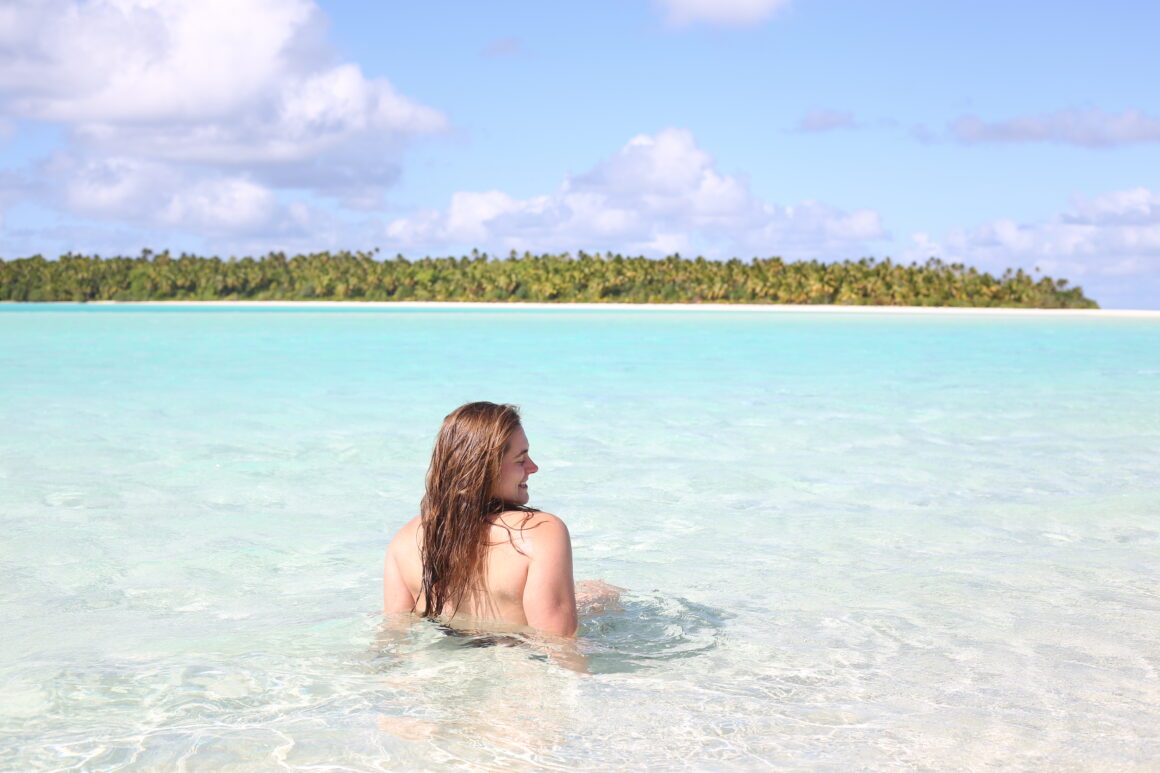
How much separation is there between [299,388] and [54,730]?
12.4 meters

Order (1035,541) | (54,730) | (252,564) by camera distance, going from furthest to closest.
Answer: (1035,541), (252,564), (54,730)

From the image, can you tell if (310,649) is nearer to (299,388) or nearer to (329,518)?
(329,518)

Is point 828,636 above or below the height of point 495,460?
below

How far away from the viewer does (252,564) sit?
5727mm

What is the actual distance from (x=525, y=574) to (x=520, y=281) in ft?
248

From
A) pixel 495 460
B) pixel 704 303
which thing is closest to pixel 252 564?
pixel 495 460

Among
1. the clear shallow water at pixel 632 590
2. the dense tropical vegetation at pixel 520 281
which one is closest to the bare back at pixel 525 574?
the clear shallow water at pixel 632 590

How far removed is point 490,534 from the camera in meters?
3.39

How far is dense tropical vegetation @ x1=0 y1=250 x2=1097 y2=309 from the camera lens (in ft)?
216

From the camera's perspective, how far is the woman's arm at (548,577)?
3.33 meters

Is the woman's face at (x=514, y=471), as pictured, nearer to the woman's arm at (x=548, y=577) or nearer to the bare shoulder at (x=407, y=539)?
the woman's arm at (x=548, y=577)

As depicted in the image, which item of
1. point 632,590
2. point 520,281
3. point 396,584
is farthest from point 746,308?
point 396,584

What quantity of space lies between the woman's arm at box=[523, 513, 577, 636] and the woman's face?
10 centimetres

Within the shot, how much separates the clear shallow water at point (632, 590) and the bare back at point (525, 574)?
7.8 inches
